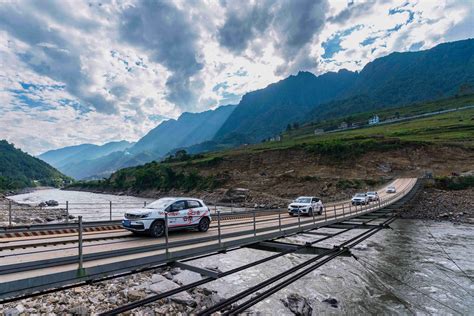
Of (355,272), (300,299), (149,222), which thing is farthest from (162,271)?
(355,272)

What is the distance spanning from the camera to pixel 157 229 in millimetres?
12398

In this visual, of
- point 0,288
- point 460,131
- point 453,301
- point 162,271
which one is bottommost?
point 453,301

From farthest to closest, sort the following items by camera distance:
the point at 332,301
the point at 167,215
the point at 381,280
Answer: the point at 381,280, the point at 332,301, the point at 167,215

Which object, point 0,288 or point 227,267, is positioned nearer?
point 0,288

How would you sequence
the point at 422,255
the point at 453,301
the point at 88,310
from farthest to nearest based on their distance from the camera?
1. the point at 422,255
2. the point at 453,301
3. the point at 88,310

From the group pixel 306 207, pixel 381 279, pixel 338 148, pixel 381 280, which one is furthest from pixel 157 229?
pixel 338 148

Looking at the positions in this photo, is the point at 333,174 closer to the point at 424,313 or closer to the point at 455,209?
the point at 455,209

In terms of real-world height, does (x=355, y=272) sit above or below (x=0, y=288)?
below

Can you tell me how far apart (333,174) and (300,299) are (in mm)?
61467

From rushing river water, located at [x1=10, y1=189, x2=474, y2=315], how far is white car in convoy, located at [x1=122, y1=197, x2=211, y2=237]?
346cm

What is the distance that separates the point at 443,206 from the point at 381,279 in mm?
35551

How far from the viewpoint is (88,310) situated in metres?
9.66

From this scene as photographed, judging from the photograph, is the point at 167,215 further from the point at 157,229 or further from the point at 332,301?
the point at 332,301

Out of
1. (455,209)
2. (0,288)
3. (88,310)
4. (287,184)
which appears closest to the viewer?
(0,288)
